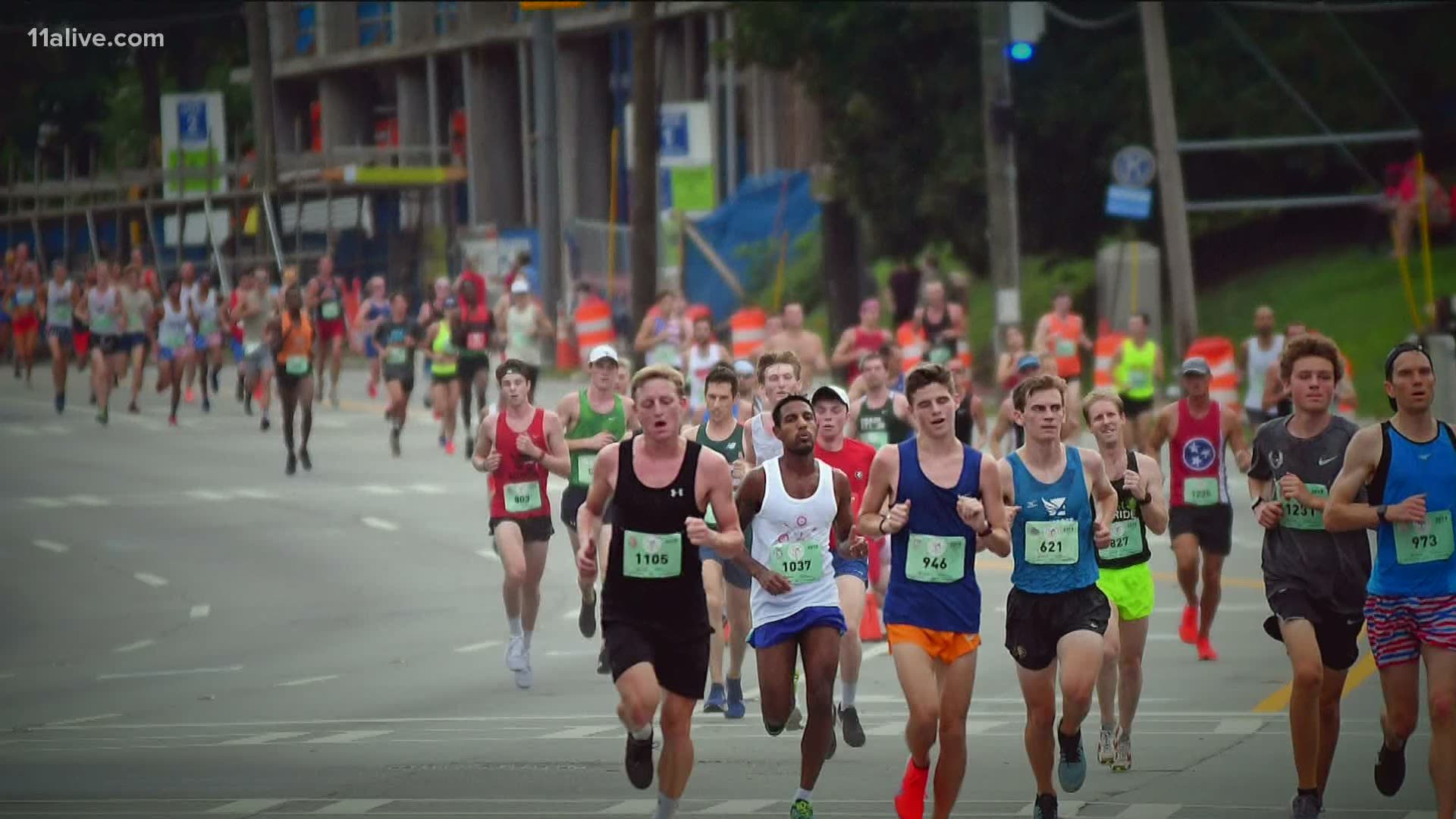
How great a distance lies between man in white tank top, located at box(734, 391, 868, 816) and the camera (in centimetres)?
1032

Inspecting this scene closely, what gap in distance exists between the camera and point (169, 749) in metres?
12.6

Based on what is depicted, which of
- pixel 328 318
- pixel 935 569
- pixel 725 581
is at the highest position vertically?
pixel 328 318

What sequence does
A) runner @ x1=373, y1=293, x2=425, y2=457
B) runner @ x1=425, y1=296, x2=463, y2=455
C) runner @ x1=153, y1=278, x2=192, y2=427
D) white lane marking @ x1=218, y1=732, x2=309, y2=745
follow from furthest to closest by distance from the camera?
1. runner @ x1=153, y1=278, x2=192, y2=427
2. runner @ x1=373, y1=293, x2=425, y2=457
3. runner @ x1=425, y1=296, x2=463, y2=455
4. white lane marking @ x1=218, y1=732, x2=309, y2=745

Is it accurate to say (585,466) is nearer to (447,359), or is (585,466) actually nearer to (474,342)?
(474,342)

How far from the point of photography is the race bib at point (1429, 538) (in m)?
9.23

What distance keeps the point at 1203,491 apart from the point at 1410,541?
5.83 meters

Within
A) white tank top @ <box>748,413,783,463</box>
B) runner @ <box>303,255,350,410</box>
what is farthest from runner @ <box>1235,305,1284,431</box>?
runner @ <box>303,255,350,410</box>

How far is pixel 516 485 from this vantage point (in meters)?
15.2

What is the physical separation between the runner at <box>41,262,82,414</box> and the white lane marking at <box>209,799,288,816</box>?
2438 cm

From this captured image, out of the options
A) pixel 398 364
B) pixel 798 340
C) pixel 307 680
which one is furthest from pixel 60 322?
pixel 307 680

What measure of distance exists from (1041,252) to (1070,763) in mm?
27003

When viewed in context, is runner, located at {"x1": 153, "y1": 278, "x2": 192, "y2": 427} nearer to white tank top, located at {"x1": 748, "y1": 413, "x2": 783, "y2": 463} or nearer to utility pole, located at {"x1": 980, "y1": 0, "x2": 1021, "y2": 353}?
utility pole, located at {"x1": 980, "y1": 0, "x2": 1021, "y2": 353}

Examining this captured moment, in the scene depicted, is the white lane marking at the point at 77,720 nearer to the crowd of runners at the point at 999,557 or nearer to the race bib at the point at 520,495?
the race bib at the point at 520,495

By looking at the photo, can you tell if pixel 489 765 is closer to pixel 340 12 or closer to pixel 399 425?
pixel 399 425
